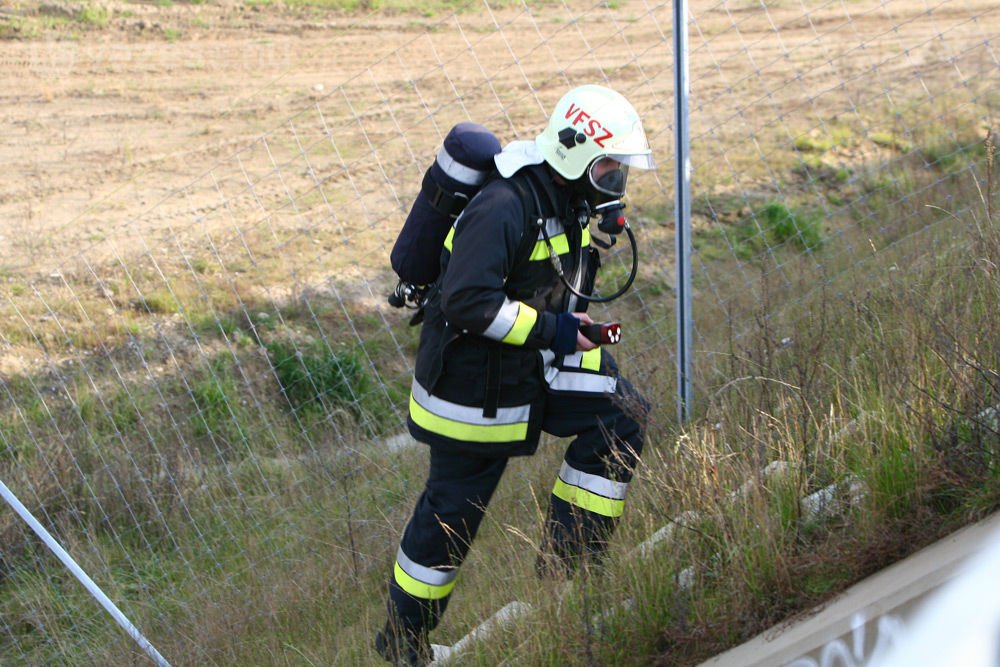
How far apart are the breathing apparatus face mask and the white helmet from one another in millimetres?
27

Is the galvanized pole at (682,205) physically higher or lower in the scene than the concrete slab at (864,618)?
higher

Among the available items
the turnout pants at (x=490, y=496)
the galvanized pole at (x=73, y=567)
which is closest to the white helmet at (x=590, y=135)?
the turnout pants at (x=490, y=496)

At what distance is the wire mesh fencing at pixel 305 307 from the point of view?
5.08 metres

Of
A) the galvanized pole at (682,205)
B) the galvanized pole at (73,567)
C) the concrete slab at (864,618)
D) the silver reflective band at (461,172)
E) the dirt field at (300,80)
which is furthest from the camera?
the dirt field at (300,80)

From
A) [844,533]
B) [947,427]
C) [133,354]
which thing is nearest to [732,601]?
[844,533]

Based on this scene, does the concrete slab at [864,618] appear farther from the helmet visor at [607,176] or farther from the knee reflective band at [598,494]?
the helmet visor at [607,176]

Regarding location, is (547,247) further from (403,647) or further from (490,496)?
(403,647)

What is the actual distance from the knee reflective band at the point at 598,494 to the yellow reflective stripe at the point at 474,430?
288mm

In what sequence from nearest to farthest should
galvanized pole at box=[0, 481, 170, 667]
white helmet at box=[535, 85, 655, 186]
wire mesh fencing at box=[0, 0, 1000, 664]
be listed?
white helmet at box=[535, 85, 655, 186] < galvanized pole at box=[0, 481, 170, 667] < wire mesh fencing at box=[0, 0, 1000, 664]

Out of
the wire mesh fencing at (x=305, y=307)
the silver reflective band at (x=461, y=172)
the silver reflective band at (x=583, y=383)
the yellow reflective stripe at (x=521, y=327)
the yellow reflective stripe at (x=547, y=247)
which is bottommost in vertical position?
the wire mesh fencing at (x=305, y=307)

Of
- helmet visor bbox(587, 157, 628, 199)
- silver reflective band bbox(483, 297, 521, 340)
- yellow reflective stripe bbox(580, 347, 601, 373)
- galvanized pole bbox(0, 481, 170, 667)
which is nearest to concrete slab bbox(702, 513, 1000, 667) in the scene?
yellow reflective stripe bbox(580, 347, 601, 373)

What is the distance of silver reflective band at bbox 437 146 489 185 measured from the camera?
11.8 feet

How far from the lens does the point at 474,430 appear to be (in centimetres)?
362

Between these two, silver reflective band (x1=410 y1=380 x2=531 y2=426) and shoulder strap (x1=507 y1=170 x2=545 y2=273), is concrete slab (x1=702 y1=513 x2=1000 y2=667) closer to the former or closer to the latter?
silver reflective band (x1=410 y1=380 x2=531 y2=426)
